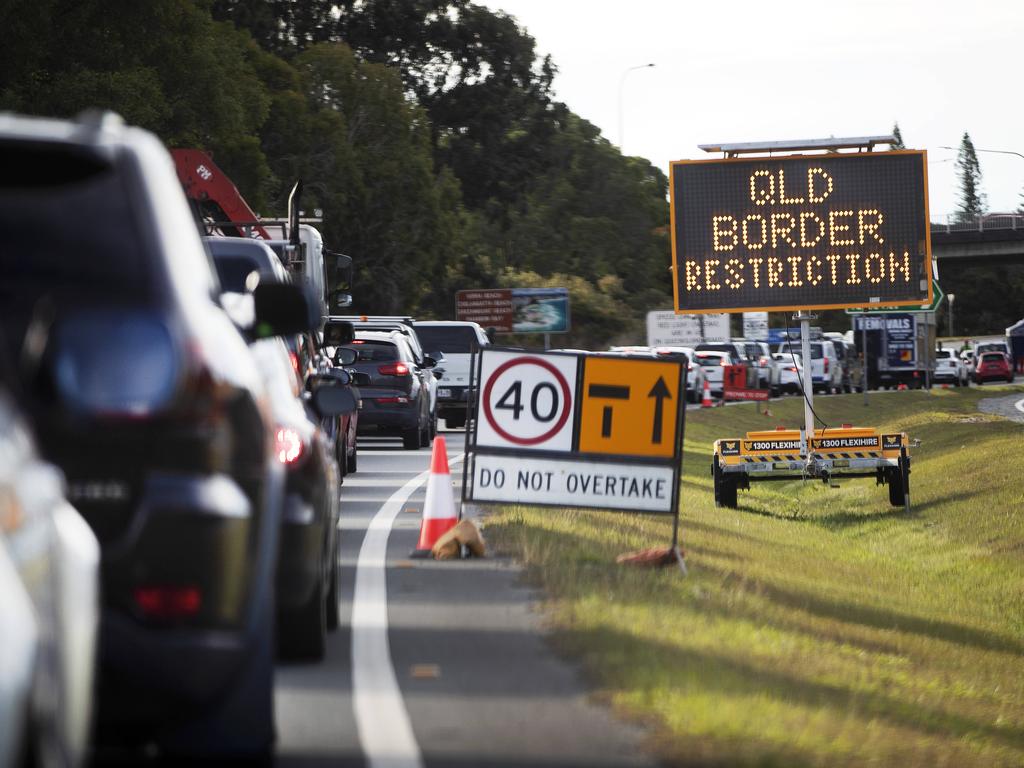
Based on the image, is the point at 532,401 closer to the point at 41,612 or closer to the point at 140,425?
the point at 140,425

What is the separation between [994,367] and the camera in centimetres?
9156

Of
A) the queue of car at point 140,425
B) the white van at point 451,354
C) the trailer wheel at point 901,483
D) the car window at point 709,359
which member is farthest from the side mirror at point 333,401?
the car window at point 709,359

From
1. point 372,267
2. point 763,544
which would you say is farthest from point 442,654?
point 372,267

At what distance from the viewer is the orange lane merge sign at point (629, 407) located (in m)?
13.0

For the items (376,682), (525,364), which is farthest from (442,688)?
(525,364)

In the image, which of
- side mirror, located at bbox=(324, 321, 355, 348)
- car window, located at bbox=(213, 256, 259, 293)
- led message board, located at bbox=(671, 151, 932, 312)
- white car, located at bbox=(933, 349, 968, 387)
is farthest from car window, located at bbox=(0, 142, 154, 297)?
white car, located at bbox=(933, 349, 968, 387)

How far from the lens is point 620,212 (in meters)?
100

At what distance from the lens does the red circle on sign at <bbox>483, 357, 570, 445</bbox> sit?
13.3m

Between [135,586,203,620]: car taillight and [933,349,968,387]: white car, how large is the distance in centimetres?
8548

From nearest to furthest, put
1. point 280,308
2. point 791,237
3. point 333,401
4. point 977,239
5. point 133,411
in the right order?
point 133,411 < point 280,308 < point 333,401 < point 791,237 < point 977,239

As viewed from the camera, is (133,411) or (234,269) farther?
(234,269)

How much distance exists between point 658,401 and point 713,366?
50.9 m

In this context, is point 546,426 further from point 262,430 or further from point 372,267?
point 372,267

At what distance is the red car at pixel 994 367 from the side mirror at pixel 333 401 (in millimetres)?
84584
